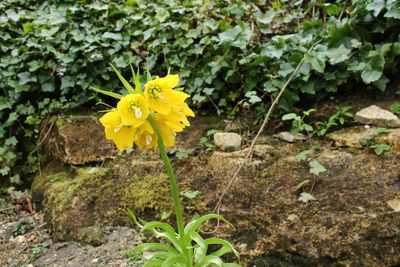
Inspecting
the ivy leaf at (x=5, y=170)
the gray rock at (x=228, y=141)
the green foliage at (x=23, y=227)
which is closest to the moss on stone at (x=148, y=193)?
the gray rock at (x=228, y=141)

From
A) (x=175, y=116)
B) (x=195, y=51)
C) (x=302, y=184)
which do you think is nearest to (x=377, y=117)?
(x=302, y=184)

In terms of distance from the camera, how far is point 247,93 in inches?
118

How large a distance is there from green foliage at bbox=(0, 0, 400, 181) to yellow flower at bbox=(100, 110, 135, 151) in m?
1.55

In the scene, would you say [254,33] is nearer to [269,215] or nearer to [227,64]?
[227,64]

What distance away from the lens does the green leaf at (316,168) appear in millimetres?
2393

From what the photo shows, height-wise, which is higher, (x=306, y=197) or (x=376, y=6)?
(x=376, y=6)

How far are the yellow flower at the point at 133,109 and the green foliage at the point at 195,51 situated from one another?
1573 millimetres

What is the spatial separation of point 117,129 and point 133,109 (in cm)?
10

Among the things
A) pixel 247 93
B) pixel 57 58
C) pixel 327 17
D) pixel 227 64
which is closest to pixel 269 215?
pixel 247 93

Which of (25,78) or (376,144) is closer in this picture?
(376,144)

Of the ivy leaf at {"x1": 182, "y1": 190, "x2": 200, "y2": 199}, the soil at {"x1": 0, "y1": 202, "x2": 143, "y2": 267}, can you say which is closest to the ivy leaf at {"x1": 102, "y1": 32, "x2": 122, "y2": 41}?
the soil at {"x1": 0, "y1": 202, "x2": 143, "y2": 267}

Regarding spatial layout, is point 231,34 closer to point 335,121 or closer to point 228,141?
point 228,141

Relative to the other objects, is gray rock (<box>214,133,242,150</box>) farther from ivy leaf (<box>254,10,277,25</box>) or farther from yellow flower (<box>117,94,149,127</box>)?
yellow flower (<box>117,94,149,127</box>)

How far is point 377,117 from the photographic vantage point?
267 cm
